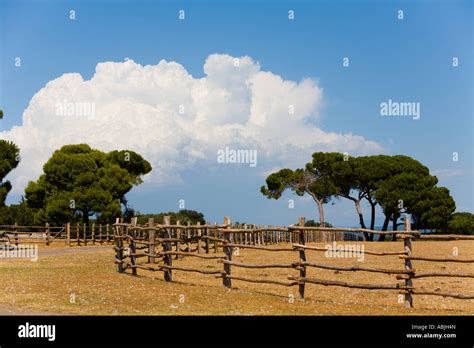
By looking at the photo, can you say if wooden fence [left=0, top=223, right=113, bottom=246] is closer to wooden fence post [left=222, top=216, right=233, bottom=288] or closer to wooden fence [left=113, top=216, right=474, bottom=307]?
wooden fence [left=113, top=216, right=474, bottom=307]

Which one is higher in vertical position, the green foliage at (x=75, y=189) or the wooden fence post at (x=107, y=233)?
the green foliage at (x=75, y=189)

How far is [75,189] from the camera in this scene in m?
53.7

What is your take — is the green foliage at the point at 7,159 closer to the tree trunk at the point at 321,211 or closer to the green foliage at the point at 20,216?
the green foliage at the point at 20,216

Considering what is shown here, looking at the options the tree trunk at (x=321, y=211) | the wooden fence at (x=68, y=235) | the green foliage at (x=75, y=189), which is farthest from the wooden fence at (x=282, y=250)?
the tree trunk at (x=321, y=211)

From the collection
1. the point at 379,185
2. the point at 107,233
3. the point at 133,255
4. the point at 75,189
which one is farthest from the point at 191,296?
the point at 379,185

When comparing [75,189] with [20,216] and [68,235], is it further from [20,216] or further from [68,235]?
[20,216]

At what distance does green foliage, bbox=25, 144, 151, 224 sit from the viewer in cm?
5294

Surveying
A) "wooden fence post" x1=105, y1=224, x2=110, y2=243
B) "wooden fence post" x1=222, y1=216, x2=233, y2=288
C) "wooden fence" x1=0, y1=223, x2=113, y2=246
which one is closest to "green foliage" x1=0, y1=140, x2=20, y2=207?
"wooden fence" x1=0, y1=223, x2=113, y2=246

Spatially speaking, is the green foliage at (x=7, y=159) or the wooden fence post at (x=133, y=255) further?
the green foliage at (x=7, y=159)

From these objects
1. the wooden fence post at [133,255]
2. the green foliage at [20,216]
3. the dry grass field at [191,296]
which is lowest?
the dry grass field at [191,296]

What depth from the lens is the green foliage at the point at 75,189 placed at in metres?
52.9
